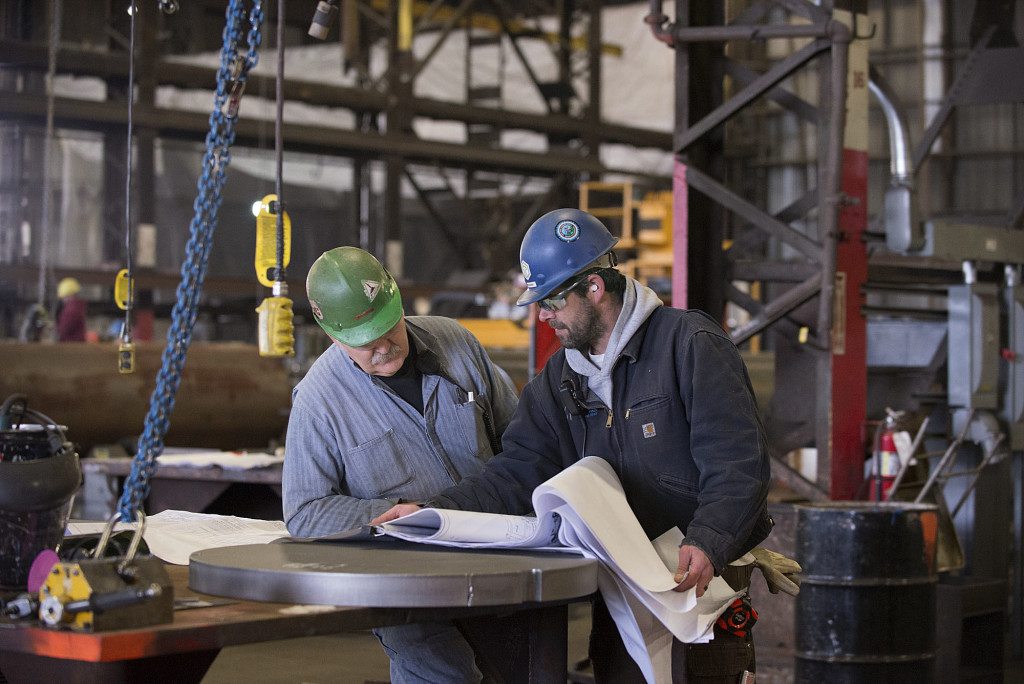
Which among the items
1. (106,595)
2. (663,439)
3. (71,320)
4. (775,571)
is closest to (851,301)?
(775,571)

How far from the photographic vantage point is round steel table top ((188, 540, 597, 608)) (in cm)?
272

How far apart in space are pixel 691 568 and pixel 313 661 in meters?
4.49

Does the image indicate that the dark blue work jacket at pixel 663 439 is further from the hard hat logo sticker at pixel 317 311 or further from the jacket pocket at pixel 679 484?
the hard hat logo sticker at pixel 317 311

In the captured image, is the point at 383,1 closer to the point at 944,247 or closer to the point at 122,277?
the point at 944,247

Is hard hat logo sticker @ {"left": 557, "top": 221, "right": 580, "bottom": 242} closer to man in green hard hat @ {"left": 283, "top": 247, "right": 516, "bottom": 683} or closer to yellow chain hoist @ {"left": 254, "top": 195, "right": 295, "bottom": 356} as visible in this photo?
man in green hard hat @ {"left": 283, "top": 247, "right": 516, "bottom": 683}

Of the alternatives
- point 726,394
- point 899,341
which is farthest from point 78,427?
point 726,394

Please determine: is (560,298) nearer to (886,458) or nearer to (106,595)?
(106,595)

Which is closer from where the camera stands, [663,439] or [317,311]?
[663,439]

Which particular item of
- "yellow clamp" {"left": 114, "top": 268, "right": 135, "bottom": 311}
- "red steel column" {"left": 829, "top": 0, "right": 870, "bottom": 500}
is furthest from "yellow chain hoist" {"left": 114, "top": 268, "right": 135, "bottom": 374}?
"red steel column" {"left": 829, "top": 0, "right": 870, "bottom": 500}

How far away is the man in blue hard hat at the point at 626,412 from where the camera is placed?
3.33 meters

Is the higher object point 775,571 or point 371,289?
point 371,289

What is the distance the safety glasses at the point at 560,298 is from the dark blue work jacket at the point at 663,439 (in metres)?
0.20

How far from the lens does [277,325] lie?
166 inches

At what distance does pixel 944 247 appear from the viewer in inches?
278
